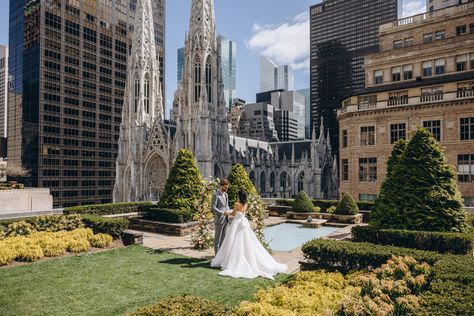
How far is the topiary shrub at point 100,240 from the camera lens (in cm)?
1389

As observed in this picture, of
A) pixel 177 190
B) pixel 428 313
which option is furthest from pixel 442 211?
pixel 177 190

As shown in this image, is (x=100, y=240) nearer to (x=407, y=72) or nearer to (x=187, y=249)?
(x=187, y=249)

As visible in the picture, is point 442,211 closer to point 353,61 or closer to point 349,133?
point 349,133

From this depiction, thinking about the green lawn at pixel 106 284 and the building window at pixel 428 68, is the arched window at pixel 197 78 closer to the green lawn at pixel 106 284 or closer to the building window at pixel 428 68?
the building window at pixel 428 68

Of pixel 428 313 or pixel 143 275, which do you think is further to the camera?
pixel 143 275

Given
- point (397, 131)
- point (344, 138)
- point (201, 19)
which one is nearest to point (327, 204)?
point (344, 138)

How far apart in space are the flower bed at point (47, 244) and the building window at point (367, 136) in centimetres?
2665

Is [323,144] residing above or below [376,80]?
below

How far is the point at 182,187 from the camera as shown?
2075 cm

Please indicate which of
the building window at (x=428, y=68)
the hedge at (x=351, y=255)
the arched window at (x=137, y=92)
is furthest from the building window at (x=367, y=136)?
the arched window at (x=137, y=92)

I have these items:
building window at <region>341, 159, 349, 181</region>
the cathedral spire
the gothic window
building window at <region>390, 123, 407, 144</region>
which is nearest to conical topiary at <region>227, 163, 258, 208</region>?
building window at <region>341, 159, 349, 181</region>

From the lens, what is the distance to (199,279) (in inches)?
389

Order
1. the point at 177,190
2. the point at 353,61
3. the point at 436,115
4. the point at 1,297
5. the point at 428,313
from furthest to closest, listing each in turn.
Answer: the point at 353,61 → the point at 436,115 → the point at 177,190 → the point at 1,297 → the point at 428,313

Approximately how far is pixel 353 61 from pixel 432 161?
458ft
